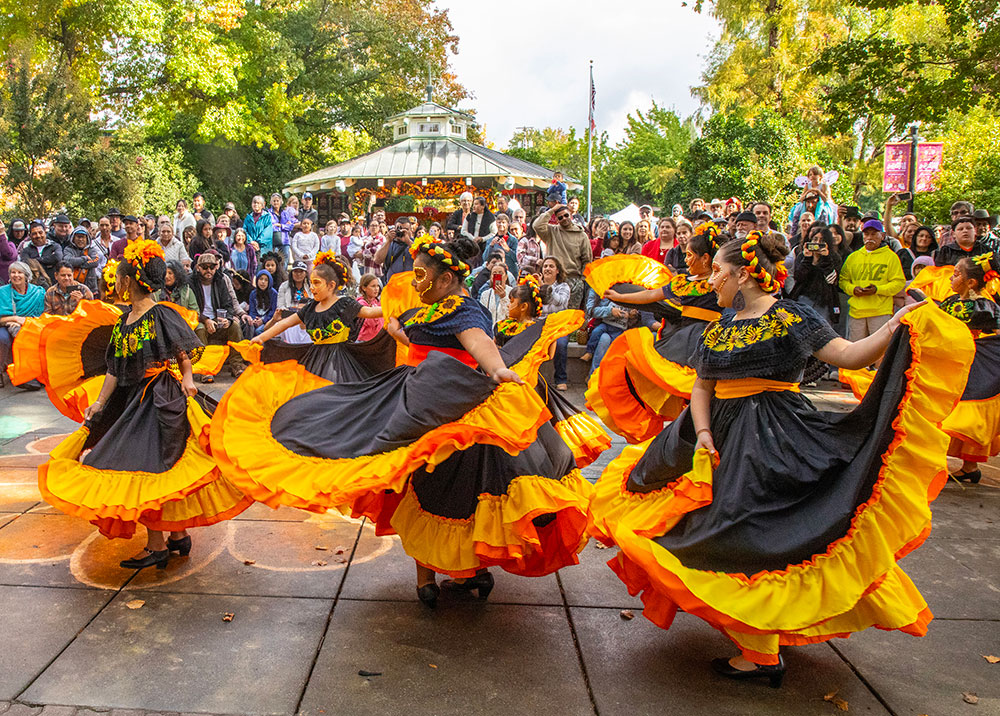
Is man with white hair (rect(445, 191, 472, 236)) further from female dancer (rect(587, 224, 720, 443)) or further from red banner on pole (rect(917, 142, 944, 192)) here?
red banner on pole (rect(917, 142, 944, 192))

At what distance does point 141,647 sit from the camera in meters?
3.67

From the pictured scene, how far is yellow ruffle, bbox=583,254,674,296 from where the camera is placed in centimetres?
645

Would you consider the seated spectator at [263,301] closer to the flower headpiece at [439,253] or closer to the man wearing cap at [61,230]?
the man wearing cap at [61,230]

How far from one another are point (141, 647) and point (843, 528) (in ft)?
10.3

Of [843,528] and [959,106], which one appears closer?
[843,528]

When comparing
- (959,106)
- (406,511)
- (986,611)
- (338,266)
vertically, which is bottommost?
(986,611)

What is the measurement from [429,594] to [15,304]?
864 cm

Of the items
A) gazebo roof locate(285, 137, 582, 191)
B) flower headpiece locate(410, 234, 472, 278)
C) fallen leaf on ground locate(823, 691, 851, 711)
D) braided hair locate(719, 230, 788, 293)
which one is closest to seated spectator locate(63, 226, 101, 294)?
flower headpiece locate(410, 234, 472, 278)

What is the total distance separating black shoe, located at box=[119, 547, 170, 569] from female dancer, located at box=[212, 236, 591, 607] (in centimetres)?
102

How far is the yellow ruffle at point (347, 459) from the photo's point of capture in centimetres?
349

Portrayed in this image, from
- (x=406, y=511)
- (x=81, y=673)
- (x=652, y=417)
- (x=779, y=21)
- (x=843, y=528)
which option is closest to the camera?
(x=843, y=528)

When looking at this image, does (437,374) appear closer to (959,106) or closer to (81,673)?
(81,673)

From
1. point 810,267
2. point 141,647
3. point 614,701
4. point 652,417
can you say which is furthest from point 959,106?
point 141,647

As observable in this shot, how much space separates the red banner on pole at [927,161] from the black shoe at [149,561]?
18.8m
